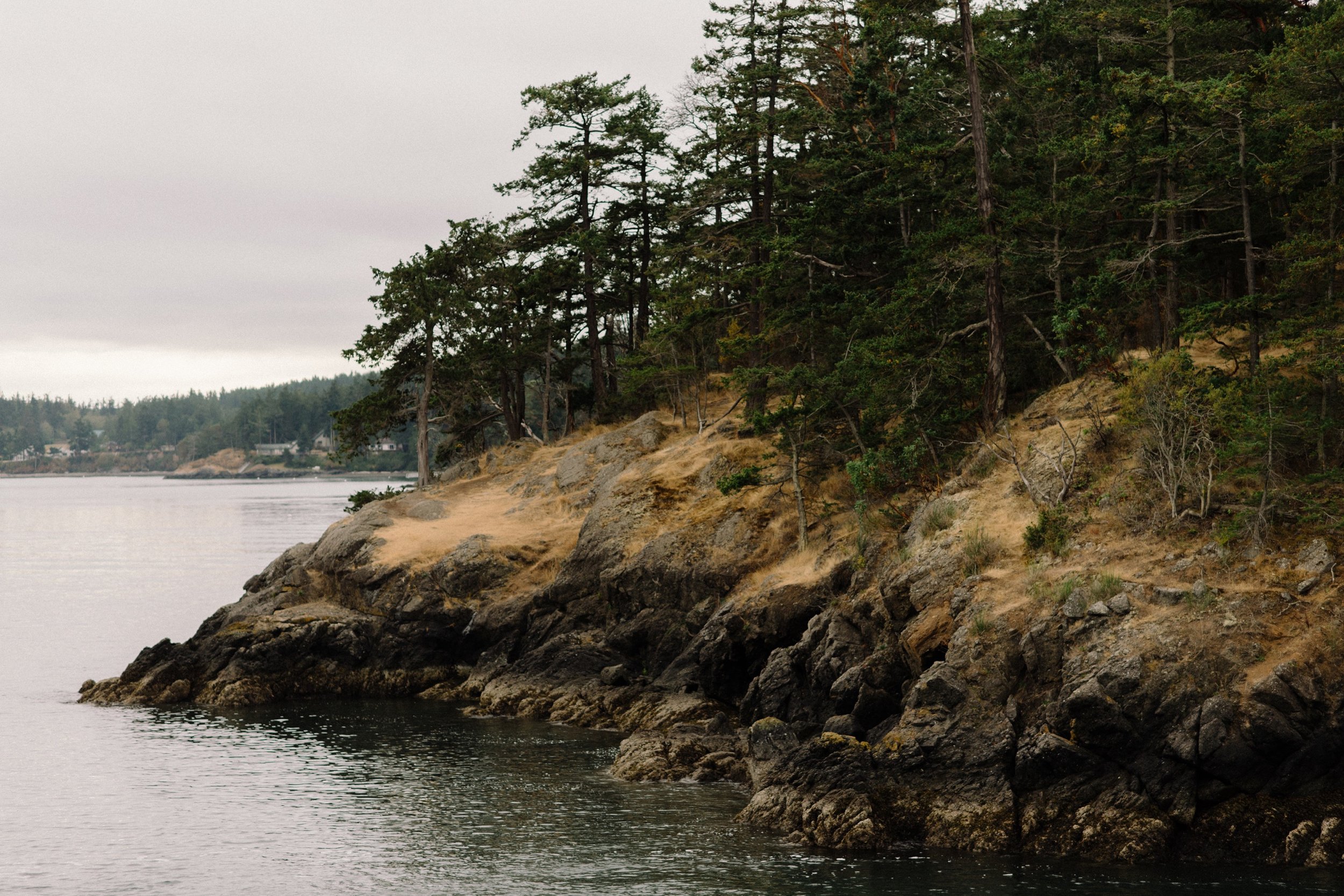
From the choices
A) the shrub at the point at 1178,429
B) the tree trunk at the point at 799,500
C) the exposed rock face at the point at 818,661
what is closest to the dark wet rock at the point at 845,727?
the exposed rock face at the point at 818,661

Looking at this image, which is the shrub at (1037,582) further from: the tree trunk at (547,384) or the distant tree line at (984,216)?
the tree trunk at (547,384)

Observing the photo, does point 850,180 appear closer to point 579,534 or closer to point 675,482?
point 675,482

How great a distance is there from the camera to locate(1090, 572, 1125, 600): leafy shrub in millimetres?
25156

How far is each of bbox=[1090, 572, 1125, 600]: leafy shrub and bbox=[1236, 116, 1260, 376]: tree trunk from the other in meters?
6.07

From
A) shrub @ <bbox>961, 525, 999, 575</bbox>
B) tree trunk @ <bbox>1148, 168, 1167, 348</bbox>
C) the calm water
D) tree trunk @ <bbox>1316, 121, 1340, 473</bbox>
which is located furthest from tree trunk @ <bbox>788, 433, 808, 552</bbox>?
tree trunk @ <bbox>1316, 121, 1340, 473</bbox>

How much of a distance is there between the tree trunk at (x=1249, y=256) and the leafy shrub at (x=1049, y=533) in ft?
→ 18.2

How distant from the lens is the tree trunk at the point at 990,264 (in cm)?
3397

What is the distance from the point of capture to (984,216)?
1344 inches

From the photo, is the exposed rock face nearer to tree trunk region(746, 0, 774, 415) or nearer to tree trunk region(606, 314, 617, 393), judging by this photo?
tree trunk region(746, 0, 774, 415)

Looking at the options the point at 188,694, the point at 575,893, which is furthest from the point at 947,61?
the point at 188,694

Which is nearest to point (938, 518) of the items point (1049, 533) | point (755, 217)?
point (1049, 533)

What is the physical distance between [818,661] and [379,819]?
11807 mm

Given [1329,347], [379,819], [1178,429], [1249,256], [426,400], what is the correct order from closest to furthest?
1. [1329,347]
2. [379,819]
3. [1178,429]
4. [1249,256]
5. [426,400]

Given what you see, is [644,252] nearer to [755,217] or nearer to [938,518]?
[755,217]
